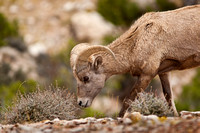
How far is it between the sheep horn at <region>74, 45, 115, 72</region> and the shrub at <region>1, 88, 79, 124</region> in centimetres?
82

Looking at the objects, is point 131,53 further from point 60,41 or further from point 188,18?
point 60,41

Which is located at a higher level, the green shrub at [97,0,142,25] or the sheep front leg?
the green shrub at [97,0,142,25]

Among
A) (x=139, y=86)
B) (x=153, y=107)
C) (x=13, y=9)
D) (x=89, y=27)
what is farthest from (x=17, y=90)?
(x=13, y=9)

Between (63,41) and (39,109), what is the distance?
34.5 m

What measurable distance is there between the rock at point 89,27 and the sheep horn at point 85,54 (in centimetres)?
2908

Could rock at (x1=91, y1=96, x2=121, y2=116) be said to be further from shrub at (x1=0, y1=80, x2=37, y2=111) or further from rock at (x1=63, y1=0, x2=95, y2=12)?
rock at (x1=63, y1=0, x2=95, y2=12)

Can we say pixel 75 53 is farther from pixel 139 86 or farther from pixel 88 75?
pixel 139 86

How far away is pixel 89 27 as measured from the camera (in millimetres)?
39781

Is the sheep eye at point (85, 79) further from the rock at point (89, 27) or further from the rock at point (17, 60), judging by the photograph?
the rock at point (89, 27)

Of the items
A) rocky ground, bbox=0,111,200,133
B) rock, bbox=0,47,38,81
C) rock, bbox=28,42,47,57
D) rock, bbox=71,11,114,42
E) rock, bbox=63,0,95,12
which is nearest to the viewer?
rocky ground, bbox=0,111,200,133

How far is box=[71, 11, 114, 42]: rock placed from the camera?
38562mm

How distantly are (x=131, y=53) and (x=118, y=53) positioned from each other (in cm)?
33

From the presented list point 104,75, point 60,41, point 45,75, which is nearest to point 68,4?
point 60,41

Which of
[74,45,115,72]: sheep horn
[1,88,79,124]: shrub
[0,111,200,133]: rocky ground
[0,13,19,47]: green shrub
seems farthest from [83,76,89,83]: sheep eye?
[0,13,19,47]: green shrub
